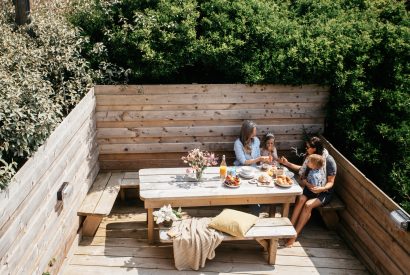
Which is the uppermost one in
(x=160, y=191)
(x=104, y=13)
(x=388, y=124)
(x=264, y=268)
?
(x=104, y=13)

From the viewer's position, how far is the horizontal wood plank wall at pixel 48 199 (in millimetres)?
3752

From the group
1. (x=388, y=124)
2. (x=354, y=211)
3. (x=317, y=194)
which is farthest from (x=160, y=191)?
(x=388, y=124)

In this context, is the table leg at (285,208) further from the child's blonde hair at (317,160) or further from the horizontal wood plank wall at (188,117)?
the horizontal wood plank wall at (188,117)

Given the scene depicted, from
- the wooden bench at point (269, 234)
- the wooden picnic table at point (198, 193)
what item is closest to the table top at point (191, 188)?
the wooden picnic table at point (198, 193)

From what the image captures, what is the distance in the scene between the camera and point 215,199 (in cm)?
565

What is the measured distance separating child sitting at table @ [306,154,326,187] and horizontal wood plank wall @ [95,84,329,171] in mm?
1146

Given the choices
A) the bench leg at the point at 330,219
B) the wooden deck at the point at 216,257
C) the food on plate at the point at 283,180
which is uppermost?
the food on plate at the point at 283,180

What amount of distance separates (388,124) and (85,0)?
527 centimetres

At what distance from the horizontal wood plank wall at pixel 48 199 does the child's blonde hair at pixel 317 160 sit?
3.23m

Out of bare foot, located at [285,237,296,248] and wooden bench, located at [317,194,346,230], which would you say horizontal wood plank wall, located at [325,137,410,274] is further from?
bare foot, located at [285,237,296,248]

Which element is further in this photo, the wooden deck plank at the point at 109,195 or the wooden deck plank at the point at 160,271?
the wooden deck plank at the point at 109,195

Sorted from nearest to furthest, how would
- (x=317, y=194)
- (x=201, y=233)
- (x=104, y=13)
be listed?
(x=201, y=233), (x=317, y=194), (x=104, y=13)

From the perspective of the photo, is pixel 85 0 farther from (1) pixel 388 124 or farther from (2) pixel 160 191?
(1) pixel 388 124

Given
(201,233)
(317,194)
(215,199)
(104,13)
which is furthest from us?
(104,13)
